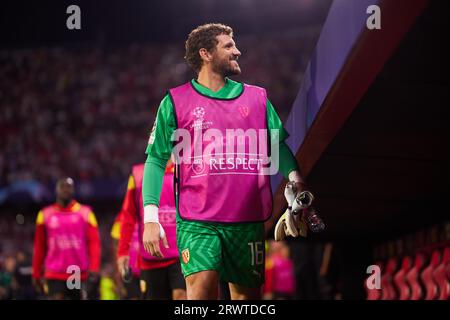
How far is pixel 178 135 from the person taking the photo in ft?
11.8

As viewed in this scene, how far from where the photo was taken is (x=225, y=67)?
142 inches

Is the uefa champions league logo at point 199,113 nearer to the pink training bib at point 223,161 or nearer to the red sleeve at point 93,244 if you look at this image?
the pink training bib at point 223,161

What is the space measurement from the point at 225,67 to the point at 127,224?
300 cm

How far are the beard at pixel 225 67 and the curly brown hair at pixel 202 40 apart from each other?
0.26 ft

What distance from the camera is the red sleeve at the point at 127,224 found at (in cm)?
624

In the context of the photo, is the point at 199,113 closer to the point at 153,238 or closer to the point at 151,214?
the point at 151,214

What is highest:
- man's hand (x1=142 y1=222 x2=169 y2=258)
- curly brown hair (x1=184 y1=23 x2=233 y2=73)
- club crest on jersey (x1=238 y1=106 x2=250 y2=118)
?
curly brown hair (x1=184 y1=23 x2=233 y2=73)

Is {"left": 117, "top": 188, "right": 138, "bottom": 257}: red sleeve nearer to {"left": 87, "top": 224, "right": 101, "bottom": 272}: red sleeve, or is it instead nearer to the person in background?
the person in background

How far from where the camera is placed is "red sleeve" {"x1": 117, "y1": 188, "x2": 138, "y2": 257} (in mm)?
6238

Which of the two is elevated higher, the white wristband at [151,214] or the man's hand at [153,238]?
the white wristband at [151,214]

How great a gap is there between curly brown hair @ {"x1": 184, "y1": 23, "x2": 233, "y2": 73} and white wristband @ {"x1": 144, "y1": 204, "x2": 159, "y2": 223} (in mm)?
716

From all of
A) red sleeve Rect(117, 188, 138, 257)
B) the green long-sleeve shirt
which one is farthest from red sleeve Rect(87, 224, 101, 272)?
the green long-sleeve shirt

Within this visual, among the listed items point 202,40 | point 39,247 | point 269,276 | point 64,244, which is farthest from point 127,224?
point 269,276

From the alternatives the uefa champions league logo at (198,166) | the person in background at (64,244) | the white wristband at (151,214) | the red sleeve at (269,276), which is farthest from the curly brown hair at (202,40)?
the red sleeve at (269,276)
